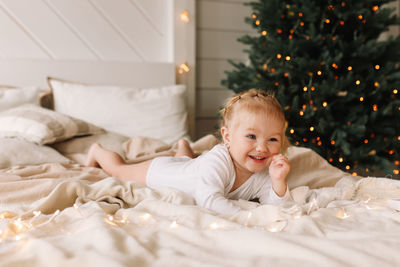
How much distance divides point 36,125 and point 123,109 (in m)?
0.60

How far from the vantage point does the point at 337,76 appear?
208cm

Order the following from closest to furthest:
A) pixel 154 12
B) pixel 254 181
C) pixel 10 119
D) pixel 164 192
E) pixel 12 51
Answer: pixel 164 192
pixel 254 181
pixel 10 119
pixel 12 51
pixel 154 12

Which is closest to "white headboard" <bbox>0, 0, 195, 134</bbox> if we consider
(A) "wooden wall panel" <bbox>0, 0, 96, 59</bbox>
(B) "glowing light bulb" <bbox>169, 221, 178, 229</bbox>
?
(A) "wooden wall panel" <bbox>0, 0, 96, 59</bbox>

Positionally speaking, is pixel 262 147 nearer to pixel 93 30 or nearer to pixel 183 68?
pixel 183 68

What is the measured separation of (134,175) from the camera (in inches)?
54.8

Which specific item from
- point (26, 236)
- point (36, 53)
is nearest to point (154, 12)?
point (36, 53)

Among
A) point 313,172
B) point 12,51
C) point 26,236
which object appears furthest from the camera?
point 12,51

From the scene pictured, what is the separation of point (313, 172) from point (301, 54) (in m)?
1.02

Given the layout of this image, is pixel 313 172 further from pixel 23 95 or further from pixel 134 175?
pixel 23 95

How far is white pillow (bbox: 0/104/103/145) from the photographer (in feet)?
5.25

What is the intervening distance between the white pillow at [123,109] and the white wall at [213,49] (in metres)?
0.63

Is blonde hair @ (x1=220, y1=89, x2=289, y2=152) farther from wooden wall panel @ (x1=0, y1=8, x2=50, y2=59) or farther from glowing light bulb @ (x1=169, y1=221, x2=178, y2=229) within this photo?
wooden wall panel @ (x1=0, y1=8, x2=50, y2=59)

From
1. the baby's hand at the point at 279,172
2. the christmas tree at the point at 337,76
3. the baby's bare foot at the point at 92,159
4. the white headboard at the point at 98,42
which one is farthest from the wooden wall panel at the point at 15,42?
the baby's hand at the point at 279,172

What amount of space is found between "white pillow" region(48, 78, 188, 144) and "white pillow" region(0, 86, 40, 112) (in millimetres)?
157
